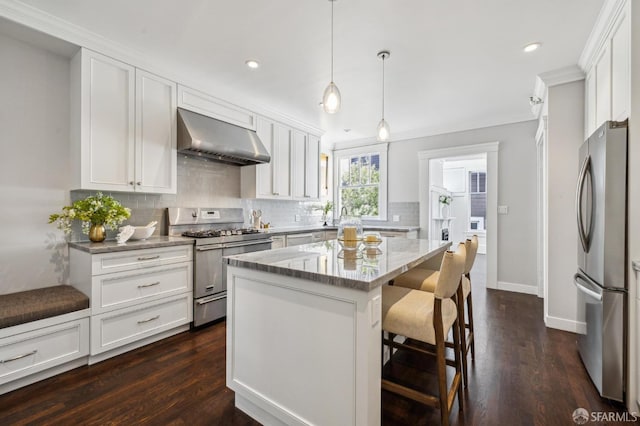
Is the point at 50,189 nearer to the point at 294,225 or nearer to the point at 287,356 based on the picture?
the point at 287,356

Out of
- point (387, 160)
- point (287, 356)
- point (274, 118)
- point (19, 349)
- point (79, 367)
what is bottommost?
point (79, 367)

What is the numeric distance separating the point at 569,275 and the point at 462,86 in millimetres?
2249

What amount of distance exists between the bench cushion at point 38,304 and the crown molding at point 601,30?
166 inches

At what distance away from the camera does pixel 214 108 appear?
3430 millimetres

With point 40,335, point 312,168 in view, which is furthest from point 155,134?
point 312,168

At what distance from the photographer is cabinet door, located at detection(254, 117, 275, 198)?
3984 millimetres

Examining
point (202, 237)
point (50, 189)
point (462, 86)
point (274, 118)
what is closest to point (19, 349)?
point (50, 189)

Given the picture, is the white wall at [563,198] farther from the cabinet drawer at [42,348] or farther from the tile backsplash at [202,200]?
the cabinet drawer at [42,348]

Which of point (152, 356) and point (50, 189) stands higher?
point (50, 189)

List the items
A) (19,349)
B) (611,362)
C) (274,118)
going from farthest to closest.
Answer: (274,118) → (19,349) → (611,362)

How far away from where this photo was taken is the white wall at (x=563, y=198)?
2.88 m

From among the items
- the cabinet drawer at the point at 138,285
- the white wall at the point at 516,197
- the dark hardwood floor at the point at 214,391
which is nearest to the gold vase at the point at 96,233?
the cabinet drawer at the point at 138,285

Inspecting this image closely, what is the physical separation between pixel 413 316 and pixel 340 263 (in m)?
0.46

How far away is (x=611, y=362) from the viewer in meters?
1.82
